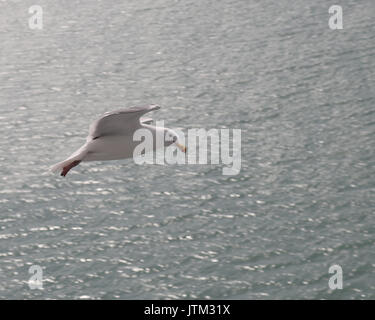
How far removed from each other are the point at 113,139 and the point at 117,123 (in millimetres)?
407

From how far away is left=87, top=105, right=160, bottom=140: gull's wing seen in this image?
1753cm

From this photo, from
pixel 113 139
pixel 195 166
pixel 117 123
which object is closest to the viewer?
pixel 113 139

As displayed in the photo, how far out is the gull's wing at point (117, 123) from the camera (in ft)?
57.5

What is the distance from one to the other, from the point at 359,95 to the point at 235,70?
658 inches

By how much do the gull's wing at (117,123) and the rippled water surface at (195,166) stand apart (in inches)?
2108

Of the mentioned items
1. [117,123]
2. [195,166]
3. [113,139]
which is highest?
[195,166]

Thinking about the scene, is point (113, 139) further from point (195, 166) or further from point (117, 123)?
point (195, 166)

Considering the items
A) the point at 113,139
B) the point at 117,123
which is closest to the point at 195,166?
the point at 117,123

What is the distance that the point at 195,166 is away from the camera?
8944cm

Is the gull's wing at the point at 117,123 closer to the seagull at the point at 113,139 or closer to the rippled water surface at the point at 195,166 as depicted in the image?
the seagull at the point at 113,139

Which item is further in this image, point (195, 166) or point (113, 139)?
point (195, 166)

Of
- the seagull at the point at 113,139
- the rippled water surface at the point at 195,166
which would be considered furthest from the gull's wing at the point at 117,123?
the rippled water surface at the point at 195,166

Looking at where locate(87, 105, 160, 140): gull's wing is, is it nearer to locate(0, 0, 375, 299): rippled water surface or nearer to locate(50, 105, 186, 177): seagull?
locate(50, 105, 186, 177): seagull

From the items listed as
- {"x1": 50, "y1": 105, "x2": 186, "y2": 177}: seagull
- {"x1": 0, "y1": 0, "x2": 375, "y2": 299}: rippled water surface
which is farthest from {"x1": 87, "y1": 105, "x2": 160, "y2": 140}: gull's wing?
{"x1": 0, "y1": 0, "x2": 375, "y2": 299}: rippled water surface
